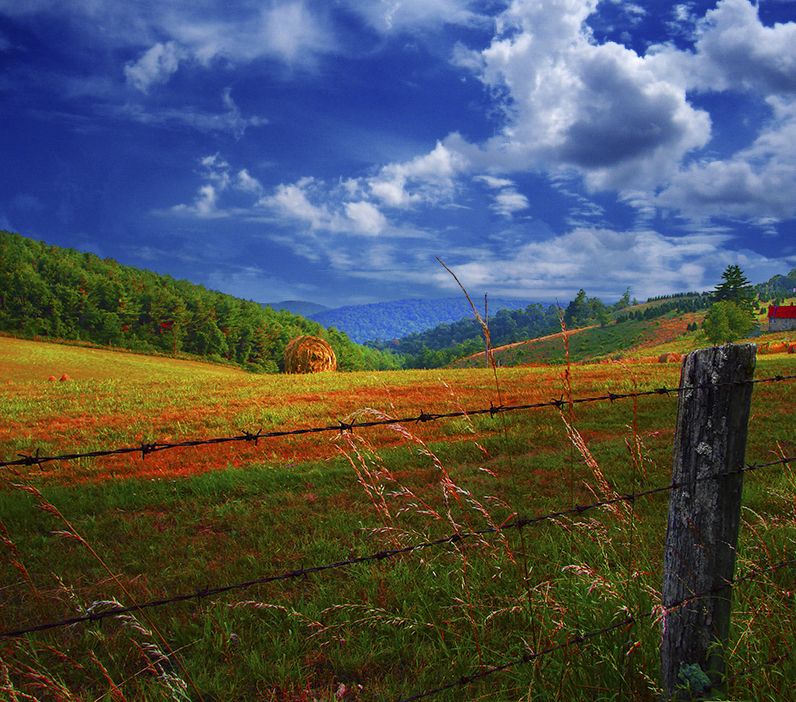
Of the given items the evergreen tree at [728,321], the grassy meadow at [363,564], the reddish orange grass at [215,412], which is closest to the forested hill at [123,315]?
the reddish orange grass at [215,412]

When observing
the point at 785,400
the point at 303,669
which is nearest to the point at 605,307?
the point at 785,400

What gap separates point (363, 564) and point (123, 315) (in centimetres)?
9443

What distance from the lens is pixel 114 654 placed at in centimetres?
325

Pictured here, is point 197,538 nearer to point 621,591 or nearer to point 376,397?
point 621,591

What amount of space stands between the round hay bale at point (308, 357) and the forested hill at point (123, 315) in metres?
56.1

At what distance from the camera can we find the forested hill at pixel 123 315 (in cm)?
7631

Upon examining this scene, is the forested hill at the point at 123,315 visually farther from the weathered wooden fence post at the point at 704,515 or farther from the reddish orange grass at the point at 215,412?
the weathered wooden fence post at the point at 704,515

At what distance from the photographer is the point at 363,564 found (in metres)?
4.26

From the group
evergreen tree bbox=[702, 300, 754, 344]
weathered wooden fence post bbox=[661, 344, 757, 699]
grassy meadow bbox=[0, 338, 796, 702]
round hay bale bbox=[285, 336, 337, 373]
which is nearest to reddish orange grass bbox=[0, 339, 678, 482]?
grassy meadow bbox=[0, 338, 796, 702]

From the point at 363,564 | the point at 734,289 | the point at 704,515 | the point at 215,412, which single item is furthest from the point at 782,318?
the point at 704,515

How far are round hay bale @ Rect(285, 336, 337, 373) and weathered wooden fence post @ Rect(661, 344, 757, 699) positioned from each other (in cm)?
2651

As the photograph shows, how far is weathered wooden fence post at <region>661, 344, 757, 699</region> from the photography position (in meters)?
2.14

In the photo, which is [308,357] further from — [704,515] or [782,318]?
[782,318]

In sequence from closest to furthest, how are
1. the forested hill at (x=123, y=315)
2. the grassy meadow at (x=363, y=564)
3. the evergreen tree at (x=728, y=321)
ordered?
the grassy meadow at (x=363, y=564)
the evergreen tree at (x=728, y=321)
the forested hill at (x=123, y=315)
